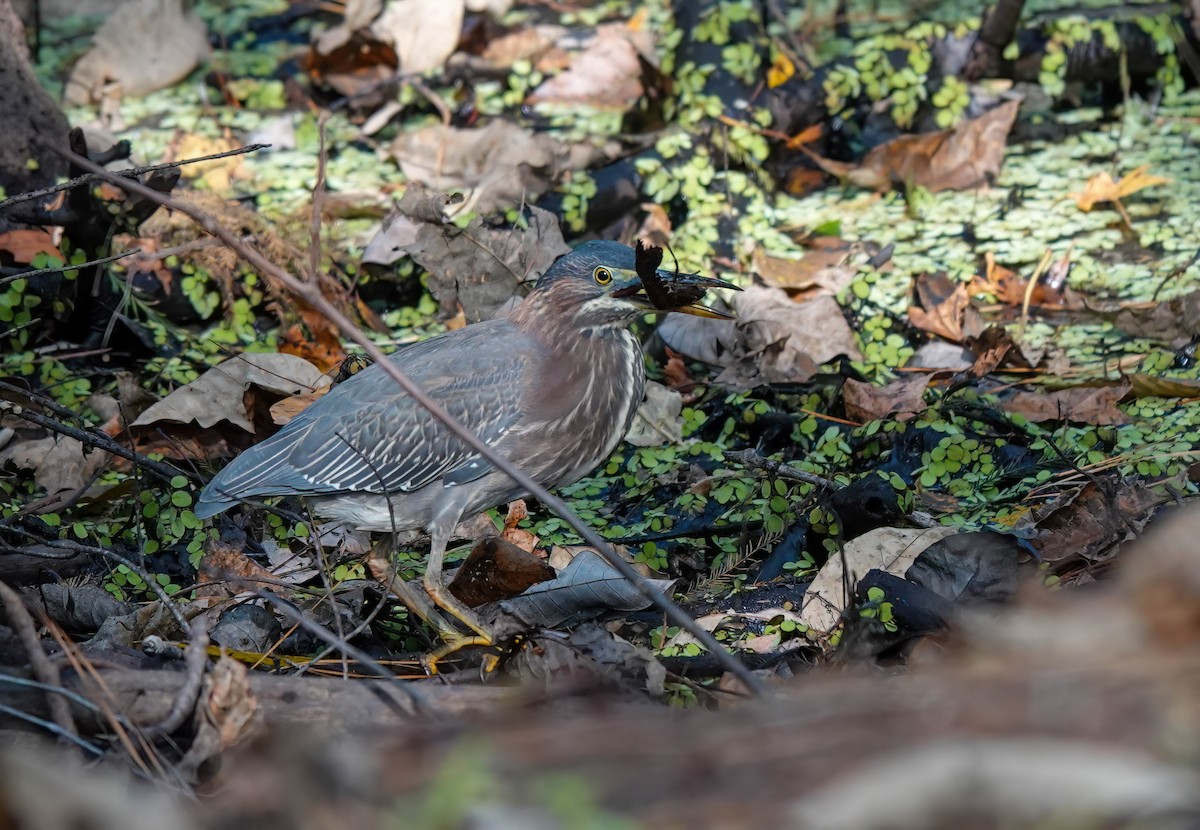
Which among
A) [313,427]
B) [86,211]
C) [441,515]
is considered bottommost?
[441,515]

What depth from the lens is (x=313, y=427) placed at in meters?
4.28

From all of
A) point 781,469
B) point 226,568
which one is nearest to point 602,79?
point 781,469

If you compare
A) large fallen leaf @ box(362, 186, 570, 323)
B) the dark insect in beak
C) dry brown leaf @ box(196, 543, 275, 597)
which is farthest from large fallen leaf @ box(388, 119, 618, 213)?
dry brown leaf @ box(196, 543, 275, 597)

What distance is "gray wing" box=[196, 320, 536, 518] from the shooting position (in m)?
4.20

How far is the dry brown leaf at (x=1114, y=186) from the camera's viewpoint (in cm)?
603

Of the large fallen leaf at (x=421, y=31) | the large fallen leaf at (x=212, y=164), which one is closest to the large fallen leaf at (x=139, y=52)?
the large fallen leaf at (x=212, y=164)

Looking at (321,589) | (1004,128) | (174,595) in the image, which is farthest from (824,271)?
(174,595)

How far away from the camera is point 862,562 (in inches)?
145

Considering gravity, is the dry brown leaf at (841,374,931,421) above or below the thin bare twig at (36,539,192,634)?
below

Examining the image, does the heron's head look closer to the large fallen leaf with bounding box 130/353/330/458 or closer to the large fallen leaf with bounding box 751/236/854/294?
the large fallen leaf with bounding box 130/353/330/458

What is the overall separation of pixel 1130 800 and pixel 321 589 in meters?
3.02

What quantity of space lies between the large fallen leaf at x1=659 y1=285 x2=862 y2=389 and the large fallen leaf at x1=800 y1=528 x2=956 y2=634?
146 centimetres

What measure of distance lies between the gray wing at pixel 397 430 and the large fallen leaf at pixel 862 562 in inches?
47.3

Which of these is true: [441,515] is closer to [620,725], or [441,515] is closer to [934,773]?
[620,725]
